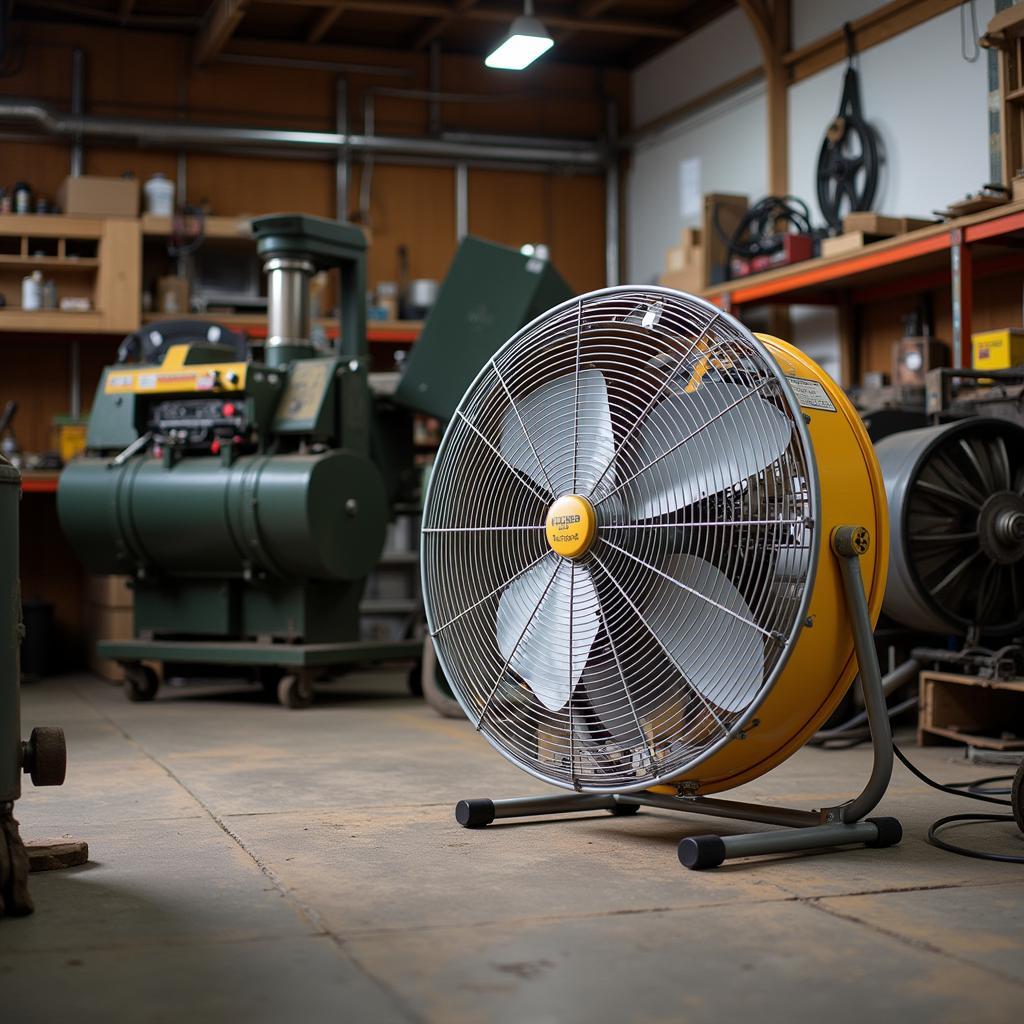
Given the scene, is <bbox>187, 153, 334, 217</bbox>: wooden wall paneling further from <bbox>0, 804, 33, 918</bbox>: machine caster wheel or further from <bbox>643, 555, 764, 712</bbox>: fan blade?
<bbox>0, 804, 33, 918</bbox>: machine caster wheel

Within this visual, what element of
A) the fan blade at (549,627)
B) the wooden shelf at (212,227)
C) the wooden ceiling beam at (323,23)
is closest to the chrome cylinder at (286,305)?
the wooden shelf at (212,227)

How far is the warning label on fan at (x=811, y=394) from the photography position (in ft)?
8.86

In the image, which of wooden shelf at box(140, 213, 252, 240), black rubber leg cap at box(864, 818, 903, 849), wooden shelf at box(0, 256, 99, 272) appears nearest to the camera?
black rubber leg cap at box(864, 818, 903, 849)

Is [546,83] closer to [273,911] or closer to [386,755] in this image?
[386,755]

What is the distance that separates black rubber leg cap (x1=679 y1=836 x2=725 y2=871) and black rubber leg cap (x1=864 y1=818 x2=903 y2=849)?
1.32 ft

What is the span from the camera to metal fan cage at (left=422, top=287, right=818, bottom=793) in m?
2.64

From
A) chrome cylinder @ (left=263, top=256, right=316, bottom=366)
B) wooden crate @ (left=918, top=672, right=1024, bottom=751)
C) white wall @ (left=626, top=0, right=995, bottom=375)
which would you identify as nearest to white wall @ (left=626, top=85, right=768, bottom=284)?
white wall @ (left=626, top=0, right=995, bottom=375)

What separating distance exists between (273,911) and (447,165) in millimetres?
7833

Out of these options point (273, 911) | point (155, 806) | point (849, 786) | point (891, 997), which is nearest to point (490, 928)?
point (273, 911)

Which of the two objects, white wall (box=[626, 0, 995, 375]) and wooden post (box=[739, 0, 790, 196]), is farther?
wooden post (box=[739, 0, 790, 196])

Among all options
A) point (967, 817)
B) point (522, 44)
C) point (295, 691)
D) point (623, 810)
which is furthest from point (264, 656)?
point (522, 44)

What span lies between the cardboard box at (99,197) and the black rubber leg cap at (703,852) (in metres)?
6.57

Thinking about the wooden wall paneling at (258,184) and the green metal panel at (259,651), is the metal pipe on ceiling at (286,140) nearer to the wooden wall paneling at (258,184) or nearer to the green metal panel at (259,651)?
the wooden wall paneling at (258,184)

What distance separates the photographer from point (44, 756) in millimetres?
2629
